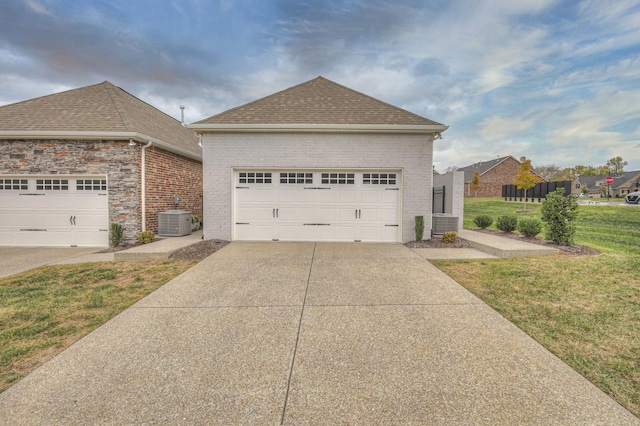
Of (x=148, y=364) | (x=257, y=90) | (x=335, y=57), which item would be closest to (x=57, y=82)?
(x=257, y=90)

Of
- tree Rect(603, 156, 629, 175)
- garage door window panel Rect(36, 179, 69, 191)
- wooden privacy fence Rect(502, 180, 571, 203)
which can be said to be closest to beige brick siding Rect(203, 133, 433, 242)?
garage door window panel Rect(36, 179, 69, 191)

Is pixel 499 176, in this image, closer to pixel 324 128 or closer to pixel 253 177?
pixel 324 128

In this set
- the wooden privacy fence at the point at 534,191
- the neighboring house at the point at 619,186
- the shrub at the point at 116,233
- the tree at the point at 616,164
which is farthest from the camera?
the tree at the point at 616,164

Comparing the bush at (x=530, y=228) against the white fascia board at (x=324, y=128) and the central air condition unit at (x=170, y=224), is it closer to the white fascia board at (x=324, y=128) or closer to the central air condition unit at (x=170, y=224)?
the white fascia board at (x=324, y=128)

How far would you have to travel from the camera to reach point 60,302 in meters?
4.42

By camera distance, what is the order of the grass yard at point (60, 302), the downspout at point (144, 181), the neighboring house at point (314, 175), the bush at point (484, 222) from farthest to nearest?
the bush at point (484, 222) < the downspout at point (144, 181) < the neighboring house at point (314, 175) < the grass yard at point (60, 302)

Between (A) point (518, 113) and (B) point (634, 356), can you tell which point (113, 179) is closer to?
(B) point (634, 356)

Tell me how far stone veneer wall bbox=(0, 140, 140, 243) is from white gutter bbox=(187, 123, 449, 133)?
265 cm

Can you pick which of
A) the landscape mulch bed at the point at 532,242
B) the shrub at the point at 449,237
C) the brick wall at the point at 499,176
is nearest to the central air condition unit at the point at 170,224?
the landscape mulch bed at the point at 532,242

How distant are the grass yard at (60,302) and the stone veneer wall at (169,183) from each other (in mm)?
3462

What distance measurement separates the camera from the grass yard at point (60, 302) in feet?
9.95

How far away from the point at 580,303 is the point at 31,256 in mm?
13214

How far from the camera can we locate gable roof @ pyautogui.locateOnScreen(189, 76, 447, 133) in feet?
28.4

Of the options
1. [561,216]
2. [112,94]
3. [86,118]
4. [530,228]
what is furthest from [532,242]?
[112,94]
